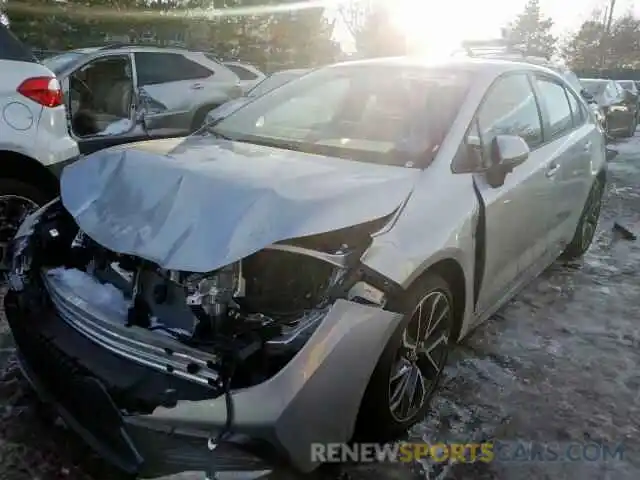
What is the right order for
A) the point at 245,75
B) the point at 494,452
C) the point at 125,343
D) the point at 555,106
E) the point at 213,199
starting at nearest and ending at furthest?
the point at 125,343
the point at 213,199
the point at 494,452
the point at 555,106
the point at 245,75

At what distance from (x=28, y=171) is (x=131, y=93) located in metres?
3.60

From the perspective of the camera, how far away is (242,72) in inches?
385

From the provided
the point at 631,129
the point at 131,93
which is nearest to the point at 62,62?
the point at 131,93

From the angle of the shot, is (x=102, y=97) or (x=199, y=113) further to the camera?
(x=199, y=113)

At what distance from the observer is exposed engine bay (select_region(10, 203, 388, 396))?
214 cm

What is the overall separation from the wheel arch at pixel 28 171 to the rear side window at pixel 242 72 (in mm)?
5515

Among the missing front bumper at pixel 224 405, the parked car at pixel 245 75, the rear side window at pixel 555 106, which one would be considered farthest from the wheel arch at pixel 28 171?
the parked car at pixel 245 75

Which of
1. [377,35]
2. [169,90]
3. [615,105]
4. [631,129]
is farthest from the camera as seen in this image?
[377,35]

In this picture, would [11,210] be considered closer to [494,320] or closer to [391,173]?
[391,173]

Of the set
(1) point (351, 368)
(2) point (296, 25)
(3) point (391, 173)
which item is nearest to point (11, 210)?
(3) point (391, 173)

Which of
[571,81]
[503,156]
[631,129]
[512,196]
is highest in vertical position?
[571,81]

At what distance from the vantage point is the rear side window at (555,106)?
4176 millimetres

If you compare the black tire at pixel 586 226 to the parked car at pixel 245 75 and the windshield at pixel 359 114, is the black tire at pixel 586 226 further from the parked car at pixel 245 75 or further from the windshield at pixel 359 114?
the parked car at pixel 245 75

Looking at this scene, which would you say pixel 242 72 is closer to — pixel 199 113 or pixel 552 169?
pixel 199 113
